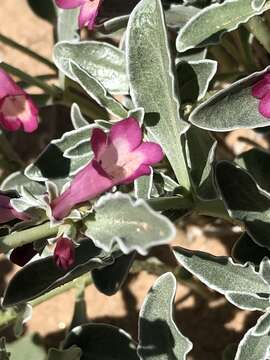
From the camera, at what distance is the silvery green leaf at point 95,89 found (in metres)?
1.29

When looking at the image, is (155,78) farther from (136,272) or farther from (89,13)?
(136,272)

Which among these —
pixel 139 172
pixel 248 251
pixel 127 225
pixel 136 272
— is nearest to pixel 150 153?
pixel 139 172

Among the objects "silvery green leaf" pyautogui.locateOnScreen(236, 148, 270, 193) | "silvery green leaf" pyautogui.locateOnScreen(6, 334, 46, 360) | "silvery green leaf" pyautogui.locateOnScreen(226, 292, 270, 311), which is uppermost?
"silvery green leaf" pyautogui.locateOnScreen(236, 148, 270, 193)

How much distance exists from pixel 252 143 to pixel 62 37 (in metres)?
0.50

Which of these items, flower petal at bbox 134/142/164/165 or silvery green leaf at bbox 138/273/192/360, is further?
silvery green leaf at bbox 138/273/192/360

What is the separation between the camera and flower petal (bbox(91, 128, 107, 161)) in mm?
1026

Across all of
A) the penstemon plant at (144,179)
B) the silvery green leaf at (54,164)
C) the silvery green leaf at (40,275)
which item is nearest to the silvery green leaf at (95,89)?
the penstemon plant at (144,179)

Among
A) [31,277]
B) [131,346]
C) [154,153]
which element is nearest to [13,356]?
[131,346]

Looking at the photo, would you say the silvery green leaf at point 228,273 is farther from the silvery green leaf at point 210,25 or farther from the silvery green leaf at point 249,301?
the silvery green leaf at point 210,25

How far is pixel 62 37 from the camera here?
5.67 ft

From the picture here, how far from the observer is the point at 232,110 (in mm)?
1234

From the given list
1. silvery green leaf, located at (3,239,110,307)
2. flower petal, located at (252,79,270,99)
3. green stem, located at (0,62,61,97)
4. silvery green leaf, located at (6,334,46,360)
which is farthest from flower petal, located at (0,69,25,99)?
silvery green leaf, located at (6,334,46,360)

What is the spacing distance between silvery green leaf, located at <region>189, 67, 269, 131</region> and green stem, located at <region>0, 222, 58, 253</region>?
28 cm

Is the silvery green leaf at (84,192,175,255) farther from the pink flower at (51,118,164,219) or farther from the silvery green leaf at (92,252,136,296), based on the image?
the silvery green leaf at (92,252,136,296)
